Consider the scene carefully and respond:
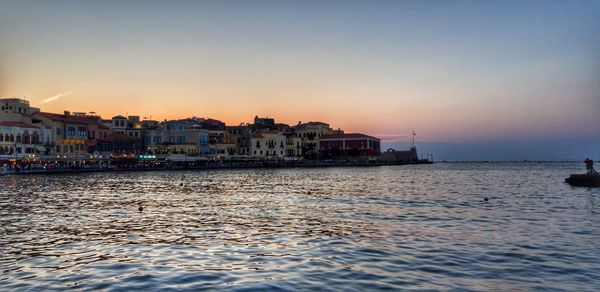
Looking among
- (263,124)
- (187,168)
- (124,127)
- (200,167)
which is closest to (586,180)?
(187,168)

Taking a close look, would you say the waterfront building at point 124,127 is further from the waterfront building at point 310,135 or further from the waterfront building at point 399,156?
the waterfront building at point 399,156

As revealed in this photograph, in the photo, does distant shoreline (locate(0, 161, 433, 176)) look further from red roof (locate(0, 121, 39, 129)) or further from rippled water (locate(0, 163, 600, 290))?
rippled water (locate(0, 163, 600, 290))

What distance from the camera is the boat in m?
47.9

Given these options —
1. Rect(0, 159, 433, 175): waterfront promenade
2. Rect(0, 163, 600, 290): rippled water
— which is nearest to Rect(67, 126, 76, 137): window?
Rect(0, 159, 433, 175): waterfront promenade

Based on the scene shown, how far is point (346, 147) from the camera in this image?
149m

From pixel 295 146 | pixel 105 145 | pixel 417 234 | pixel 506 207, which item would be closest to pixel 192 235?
pixel 417 234

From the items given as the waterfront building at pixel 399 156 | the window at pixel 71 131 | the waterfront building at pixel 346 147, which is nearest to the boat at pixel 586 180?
the window at pixel 71 131

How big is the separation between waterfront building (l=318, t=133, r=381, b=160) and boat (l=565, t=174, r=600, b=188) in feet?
316

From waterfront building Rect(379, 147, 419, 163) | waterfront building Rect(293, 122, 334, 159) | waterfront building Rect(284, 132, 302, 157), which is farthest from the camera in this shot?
waterfront building Rect(379, 147, 419, 163)

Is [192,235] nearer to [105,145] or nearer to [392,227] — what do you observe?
[392,227]

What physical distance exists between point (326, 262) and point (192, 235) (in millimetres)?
7215

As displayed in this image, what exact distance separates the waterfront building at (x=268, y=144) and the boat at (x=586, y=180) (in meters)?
91.8

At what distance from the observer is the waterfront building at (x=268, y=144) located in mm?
136125

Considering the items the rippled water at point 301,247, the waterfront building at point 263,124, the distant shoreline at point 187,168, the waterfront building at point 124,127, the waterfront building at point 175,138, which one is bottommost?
the rippled water at point 301,247
